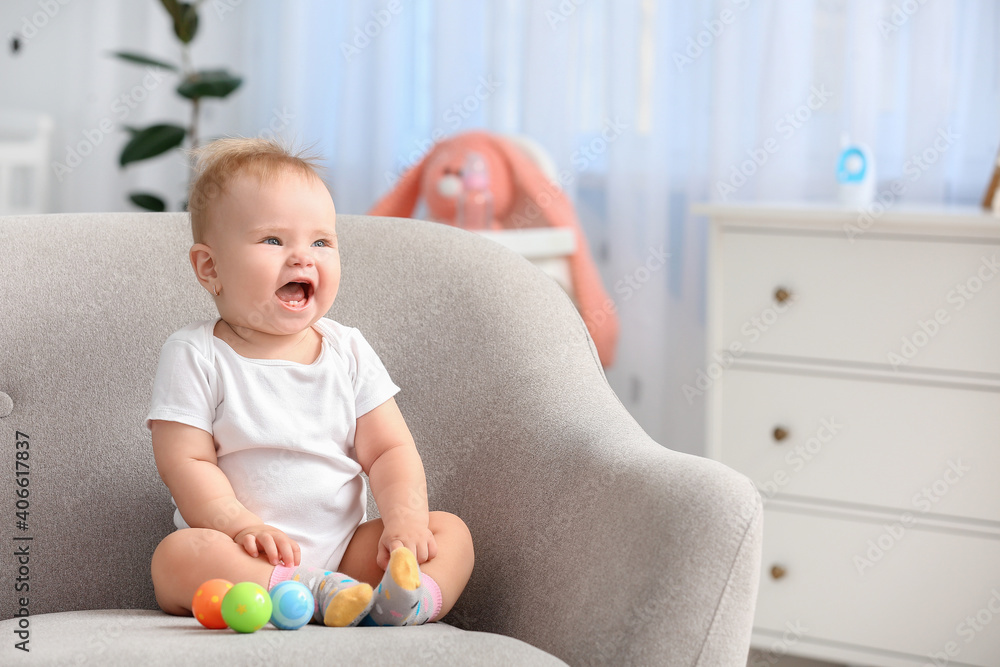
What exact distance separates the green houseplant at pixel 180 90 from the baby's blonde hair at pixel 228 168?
1636 millimetres

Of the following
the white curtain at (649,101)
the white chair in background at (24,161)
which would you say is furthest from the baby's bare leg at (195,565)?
the white chair in background at (24,161)

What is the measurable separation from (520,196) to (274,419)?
1.36 meters

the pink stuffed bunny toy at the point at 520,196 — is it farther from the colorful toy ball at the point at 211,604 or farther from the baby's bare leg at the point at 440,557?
the colorful toy ball at the point at 211,604

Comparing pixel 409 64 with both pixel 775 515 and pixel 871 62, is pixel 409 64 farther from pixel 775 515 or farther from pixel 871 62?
pixel 775 515

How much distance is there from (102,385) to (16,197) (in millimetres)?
2145

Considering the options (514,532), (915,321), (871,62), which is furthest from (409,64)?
(514,532)

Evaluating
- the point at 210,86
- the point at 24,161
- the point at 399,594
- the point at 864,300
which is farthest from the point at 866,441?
the point at 24,161

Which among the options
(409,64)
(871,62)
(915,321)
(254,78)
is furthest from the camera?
(254,78)

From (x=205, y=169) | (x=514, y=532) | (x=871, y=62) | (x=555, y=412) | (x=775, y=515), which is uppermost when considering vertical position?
(x=871, y=62)

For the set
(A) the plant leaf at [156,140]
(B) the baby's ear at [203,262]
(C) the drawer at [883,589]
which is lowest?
(C) the drawer at [883,589]

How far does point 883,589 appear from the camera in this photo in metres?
1.66

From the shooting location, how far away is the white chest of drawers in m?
1.59

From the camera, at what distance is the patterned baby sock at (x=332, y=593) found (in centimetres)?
84

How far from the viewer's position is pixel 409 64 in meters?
2.62
